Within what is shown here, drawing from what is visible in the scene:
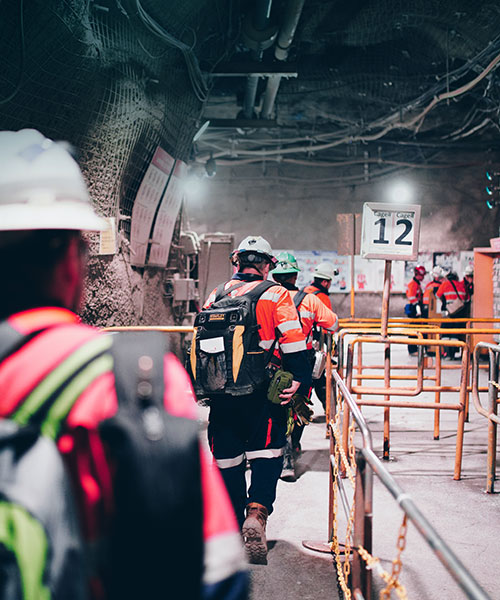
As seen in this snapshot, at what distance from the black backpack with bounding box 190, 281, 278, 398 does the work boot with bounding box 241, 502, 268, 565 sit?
819 mm

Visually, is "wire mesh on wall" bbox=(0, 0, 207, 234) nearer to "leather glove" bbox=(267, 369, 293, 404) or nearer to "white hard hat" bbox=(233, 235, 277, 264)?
"white hard hat" bbox=(233, 235, 277, 264)

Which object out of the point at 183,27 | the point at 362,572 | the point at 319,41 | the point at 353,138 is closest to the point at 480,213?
the point at 353,138

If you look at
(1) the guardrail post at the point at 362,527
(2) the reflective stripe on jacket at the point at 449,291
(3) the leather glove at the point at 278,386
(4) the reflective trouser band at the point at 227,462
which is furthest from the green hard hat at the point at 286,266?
(2) the reflective stripe on jacket at the point at 449,291

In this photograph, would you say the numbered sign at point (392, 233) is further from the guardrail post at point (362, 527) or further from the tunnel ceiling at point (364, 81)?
the tunnel ceiling at point (364, 81)

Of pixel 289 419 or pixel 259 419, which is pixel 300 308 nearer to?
pixel 289 419

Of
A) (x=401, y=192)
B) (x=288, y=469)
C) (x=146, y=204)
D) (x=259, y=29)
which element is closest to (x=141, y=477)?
(x=288, y=469)

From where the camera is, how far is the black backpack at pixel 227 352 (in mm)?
3482

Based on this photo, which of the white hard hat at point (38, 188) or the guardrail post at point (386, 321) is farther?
the guardrail post at point (386, 321)

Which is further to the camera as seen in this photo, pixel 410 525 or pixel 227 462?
pixel 410 525

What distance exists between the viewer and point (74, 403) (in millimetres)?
909

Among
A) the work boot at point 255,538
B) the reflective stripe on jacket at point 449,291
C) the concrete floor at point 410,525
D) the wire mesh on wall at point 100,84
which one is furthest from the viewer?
the reflective stripe on jacket at point 449,291

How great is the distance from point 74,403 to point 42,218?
365 millimetres

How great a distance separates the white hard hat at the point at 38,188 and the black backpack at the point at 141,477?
0.94 feet

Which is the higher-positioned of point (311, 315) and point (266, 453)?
point (311, 315)
